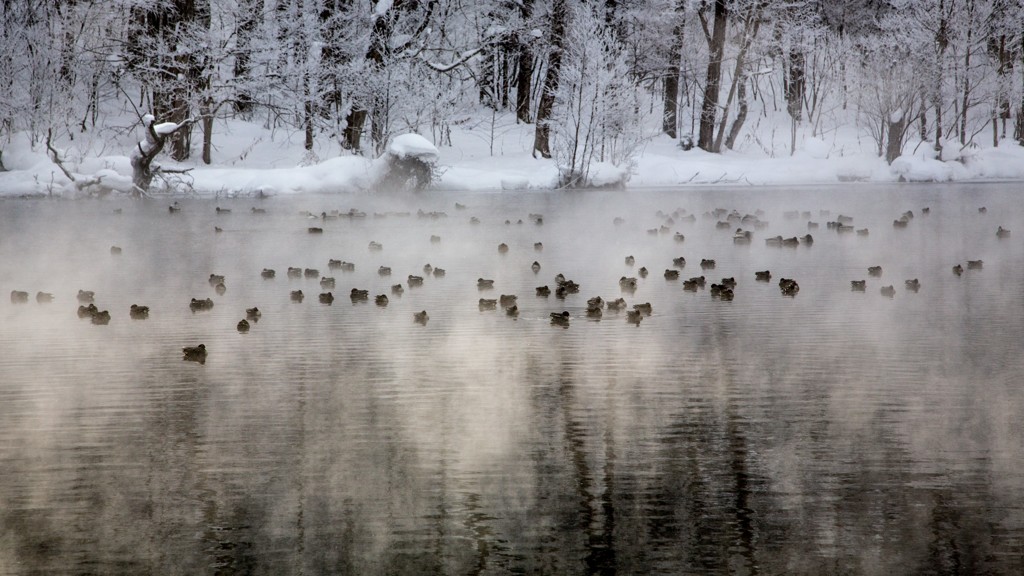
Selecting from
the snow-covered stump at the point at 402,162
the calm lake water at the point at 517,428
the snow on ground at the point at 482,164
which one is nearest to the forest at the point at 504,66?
the snow on ground at the point at 482,164

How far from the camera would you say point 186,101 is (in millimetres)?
40375

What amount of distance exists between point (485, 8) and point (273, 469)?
2018 inches

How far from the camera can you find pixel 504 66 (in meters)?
59.9

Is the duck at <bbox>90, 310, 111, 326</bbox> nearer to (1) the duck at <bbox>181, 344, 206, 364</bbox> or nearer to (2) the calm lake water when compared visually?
(2) the calm lake water

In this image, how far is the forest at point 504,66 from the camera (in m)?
41.0

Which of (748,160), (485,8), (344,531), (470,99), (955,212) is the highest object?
(485,8)

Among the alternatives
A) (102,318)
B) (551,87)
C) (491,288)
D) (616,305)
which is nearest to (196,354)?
(102,318)

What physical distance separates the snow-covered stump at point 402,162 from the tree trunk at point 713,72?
18.6 m

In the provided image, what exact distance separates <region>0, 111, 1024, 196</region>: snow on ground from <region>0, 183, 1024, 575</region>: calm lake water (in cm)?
2034

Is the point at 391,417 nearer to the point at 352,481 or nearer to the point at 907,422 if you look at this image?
the point at 352,481

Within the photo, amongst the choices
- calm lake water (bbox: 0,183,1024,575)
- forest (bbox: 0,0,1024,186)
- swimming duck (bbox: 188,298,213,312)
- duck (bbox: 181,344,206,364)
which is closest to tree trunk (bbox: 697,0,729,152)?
forest (bbox: 0,0,1024,186)

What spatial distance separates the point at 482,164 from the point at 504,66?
17914mm

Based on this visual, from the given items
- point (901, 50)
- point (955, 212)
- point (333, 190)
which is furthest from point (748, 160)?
point (955, 212)

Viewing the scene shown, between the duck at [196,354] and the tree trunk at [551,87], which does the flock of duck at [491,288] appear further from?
the tree trunk at [551,87]
